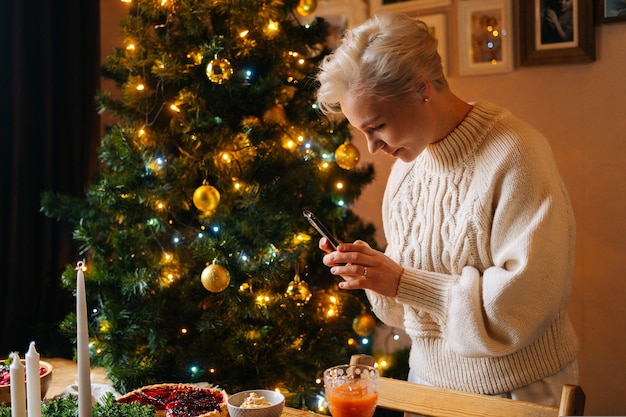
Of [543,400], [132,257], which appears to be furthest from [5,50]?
[543,400]

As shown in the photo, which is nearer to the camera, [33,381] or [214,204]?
[33,381]

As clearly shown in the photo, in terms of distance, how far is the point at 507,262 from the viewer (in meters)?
1.38

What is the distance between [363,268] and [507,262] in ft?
0.91

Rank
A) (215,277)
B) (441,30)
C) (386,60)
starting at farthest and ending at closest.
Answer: (441,30) < (215,277) < (386,60)

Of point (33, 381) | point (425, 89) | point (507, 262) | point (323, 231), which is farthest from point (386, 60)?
Result: point (33, 381)

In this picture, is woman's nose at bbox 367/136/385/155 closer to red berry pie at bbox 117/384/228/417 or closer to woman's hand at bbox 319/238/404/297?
woman's hand at bbox 319/238/404/297

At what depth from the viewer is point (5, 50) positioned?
2.78 meters

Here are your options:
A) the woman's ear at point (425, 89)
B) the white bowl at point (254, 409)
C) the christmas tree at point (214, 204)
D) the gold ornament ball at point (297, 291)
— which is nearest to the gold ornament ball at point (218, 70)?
the christmas tree at point (214, 204)

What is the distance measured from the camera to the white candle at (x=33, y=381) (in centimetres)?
104

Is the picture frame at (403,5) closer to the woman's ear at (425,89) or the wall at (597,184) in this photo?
the wall at (597,184)

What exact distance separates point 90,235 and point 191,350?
1.53 feet

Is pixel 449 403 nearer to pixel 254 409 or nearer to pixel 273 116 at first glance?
pixel 254 409

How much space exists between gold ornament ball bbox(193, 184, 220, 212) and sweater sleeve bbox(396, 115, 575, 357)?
72cm

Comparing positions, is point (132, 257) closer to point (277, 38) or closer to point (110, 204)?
point (110, 204)
